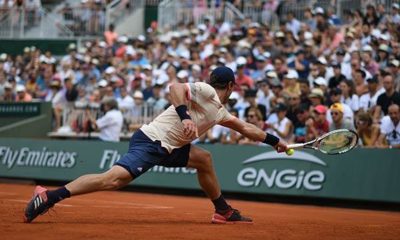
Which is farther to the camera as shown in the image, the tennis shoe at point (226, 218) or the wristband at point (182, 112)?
the tennis shoe at point (226, 218)

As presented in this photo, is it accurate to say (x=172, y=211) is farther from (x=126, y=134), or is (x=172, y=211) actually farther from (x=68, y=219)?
(x=126, y=134)

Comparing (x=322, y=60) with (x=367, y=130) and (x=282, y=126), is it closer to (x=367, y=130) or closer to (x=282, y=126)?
(x=282, y=126)

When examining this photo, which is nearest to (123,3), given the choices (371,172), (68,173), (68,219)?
(68,173)

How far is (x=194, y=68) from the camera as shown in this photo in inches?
872

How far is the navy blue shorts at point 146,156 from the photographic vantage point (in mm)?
10469

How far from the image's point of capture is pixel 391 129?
16.0m

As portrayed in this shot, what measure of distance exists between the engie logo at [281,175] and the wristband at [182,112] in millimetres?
6704

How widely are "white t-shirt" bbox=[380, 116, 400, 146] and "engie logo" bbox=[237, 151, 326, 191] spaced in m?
1.26

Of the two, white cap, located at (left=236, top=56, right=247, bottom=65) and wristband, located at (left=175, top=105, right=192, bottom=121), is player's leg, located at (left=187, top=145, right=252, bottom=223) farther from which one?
white cap, located at (left=236, top=56, right=247, bottom=65)

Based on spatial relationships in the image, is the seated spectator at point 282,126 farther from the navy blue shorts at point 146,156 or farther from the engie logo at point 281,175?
the navy blue shorts at point 146,156

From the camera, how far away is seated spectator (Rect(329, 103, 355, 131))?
16281 mm

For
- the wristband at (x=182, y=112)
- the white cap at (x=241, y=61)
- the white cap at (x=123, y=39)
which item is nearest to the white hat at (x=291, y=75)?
the white cap at (x=241, y=61)

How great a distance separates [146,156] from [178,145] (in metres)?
0.45

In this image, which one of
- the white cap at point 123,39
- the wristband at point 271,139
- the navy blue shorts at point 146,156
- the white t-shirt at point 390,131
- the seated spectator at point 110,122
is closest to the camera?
the navy blue shorts at point 146,156
